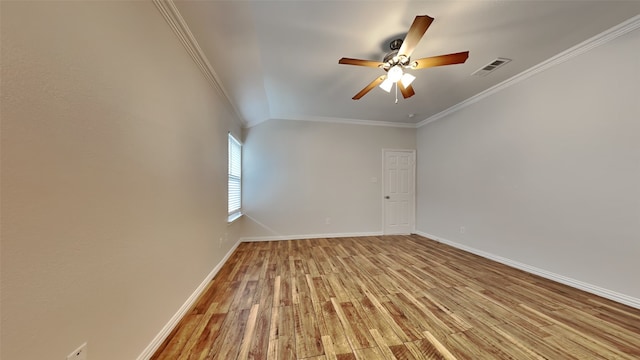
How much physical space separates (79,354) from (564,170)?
170 inches

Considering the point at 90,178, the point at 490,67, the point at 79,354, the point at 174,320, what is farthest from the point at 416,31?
the point at 174,320

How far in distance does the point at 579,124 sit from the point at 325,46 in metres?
2.95

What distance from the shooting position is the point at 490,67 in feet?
8.76

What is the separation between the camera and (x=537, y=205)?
2.76 meters

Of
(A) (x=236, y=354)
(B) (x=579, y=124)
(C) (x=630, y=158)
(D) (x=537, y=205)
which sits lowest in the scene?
(A) (x=236, y=354)

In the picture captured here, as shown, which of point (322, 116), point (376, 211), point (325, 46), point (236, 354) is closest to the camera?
point (236, 354)

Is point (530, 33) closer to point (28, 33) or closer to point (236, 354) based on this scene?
point (28, 33)

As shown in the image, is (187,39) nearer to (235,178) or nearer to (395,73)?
(395,73)

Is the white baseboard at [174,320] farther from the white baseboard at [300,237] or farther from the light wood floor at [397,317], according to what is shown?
the white baseboard at [300,237]

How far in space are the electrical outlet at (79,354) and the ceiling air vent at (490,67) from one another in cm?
412

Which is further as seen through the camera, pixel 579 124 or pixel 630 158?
pixel 579 124

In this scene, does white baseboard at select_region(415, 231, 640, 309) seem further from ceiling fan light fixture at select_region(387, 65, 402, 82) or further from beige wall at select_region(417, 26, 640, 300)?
ceiling fan light fixture at select_region(387, 65, 402, 82)

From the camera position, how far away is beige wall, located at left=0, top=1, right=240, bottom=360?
0.73 metres

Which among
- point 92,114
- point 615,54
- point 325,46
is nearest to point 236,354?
point 92,114
